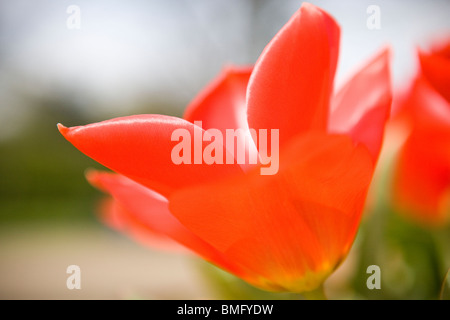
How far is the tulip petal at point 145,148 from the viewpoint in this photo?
97mm

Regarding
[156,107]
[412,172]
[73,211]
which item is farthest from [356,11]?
[73,211]

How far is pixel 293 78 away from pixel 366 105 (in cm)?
2

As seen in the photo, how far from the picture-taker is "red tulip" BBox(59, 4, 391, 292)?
3.8 inches

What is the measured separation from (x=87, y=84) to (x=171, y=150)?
0.71m

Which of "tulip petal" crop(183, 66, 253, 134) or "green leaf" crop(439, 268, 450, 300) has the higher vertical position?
"tulip petal" crop(183, 66, 253, 134)

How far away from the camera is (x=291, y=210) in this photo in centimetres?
11

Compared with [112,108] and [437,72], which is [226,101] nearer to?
[437,72]

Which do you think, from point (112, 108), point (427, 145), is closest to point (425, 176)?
point (427, 145)

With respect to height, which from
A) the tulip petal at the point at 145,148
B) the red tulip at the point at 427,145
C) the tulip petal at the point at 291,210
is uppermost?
the red tulip at the point at 427,145

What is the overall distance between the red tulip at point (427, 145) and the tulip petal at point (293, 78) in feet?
0.09

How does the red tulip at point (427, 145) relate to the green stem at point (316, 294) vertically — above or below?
above

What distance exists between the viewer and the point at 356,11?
0.22 metres

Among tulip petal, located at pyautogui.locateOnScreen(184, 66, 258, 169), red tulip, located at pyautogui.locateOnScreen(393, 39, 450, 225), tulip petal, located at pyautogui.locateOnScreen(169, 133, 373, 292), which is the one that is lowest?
tulip petal, located at pyautogui.locateOnScreen(169, 133, 373, 292)
